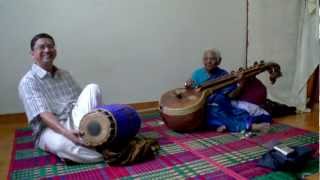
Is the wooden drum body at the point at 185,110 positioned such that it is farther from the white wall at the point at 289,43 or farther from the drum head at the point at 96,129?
the white wall at the point at 289,43

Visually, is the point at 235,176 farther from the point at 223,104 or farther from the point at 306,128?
the point at 306,128

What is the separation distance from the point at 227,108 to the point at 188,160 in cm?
91

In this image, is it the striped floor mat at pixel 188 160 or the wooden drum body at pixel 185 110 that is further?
the wooden drum body at pixel 185 110

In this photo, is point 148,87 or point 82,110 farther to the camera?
point 148,87

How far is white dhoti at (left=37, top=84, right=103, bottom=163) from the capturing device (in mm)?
2012

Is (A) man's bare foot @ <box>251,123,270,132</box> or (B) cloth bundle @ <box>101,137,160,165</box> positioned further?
(A) man's bare foot @ <box>251,123,270,132</box>

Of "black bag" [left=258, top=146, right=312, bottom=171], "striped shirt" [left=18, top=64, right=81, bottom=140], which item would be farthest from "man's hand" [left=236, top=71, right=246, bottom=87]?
"striped shirt" [left=18, top=64, right=81, bottom=140]

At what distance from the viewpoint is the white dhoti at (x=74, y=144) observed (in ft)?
6.60

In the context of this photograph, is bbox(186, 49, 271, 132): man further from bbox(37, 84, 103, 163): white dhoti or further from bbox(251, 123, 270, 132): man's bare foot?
bbox(37, 84, 103, 163): white dhoti

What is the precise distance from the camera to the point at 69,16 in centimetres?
335

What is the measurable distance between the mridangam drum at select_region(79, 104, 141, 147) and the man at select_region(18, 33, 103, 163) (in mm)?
87

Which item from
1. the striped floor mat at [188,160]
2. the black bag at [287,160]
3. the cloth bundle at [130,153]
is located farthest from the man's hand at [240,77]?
the cloth bundle at [130,153]

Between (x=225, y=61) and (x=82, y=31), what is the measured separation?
6.41 feet

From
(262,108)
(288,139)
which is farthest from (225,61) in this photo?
(288,139)
